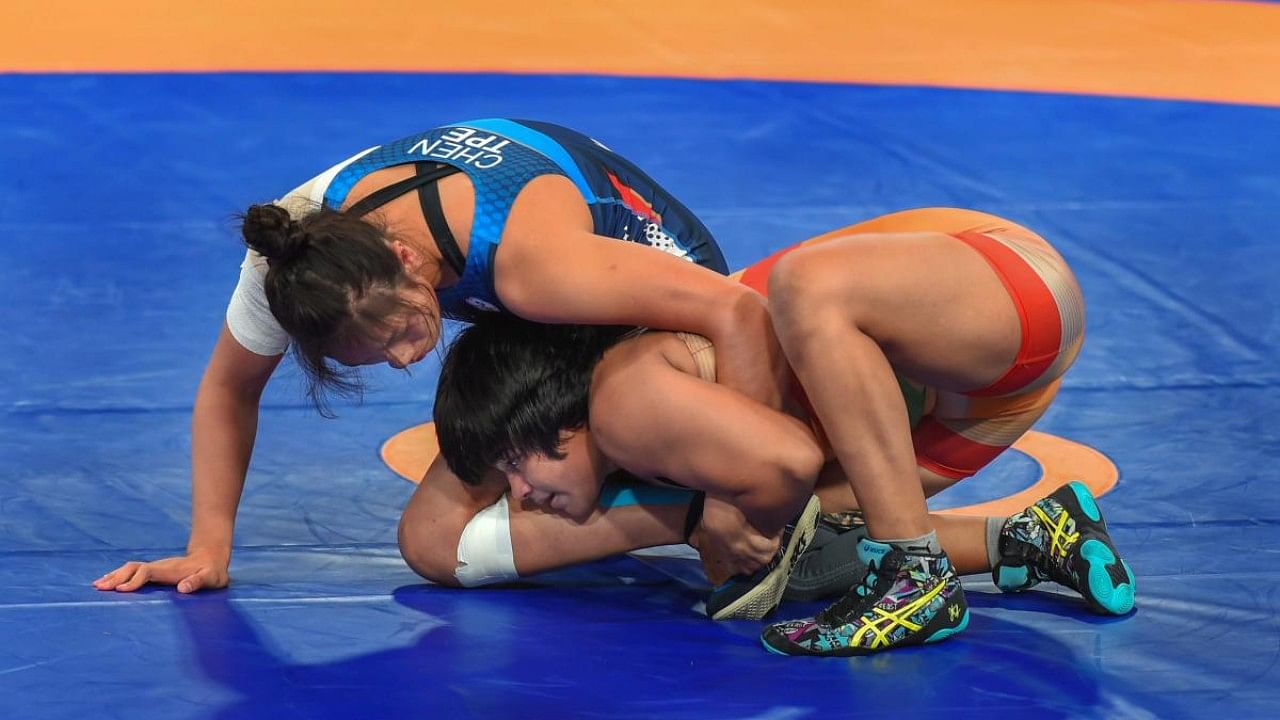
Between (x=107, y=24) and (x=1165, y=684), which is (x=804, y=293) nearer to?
(x=1165, y=684)

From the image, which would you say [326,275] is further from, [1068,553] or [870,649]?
[1068,553]

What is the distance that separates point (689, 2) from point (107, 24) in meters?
2.89

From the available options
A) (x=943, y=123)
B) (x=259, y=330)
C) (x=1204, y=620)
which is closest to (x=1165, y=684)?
(x=1204, y=620)

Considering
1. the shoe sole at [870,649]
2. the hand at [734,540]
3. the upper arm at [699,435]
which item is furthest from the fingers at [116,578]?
the shoe sole at [870,649]

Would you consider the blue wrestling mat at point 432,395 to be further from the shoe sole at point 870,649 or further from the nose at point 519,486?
the nose at point 519,486

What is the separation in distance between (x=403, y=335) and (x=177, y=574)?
2.13 feet

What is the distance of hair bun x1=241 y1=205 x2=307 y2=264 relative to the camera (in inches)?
108

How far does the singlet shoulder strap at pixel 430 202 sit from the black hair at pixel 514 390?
0.18m

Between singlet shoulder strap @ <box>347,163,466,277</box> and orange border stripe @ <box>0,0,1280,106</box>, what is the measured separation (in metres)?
4.31

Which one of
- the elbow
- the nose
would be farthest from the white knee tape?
the nose

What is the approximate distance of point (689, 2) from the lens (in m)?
8.60

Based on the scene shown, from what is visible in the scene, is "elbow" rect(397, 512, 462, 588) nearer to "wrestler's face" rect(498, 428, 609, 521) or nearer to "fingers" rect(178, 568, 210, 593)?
"wrestler's face" rect(498, 428, 609, 521)

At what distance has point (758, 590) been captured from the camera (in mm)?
2922

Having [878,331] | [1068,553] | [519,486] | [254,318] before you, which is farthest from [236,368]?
[1068,553]
